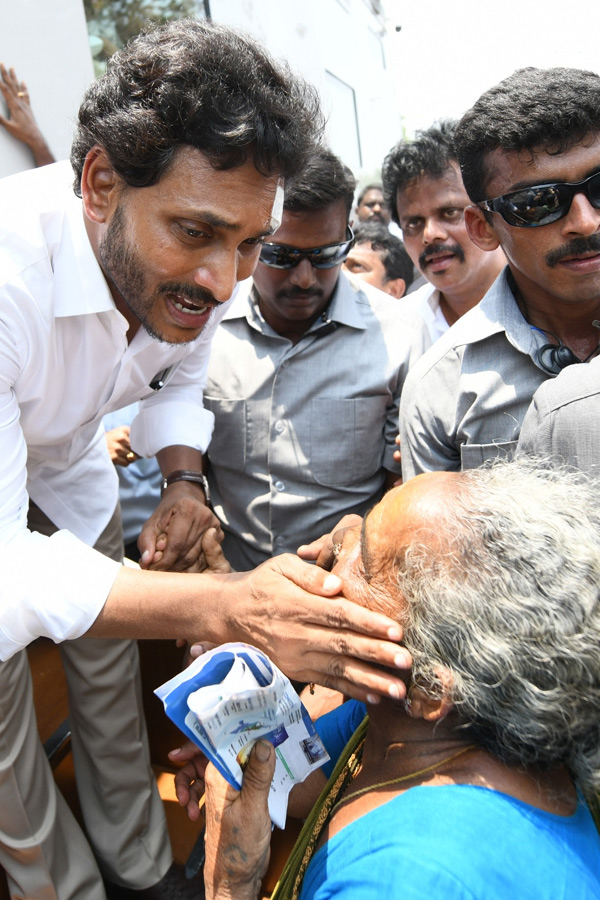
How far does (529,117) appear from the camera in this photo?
2281mm

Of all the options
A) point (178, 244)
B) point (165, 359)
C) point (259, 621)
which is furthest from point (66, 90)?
point (259, 621)

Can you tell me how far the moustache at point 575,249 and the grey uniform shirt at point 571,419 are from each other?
0.77m

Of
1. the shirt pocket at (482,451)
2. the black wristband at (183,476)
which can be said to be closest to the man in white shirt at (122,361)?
the black wristband at (183,476)

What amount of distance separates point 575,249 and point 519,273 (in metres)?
A: 0.28

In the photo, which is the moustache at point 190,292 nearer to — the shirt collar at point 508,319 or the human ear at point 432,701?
the shirt collar at point 508,319

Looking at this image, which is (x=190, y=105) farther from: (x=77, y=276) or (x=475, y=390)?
(x=475, y=390)

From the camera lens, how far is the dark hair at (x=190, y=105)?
1.92 metres

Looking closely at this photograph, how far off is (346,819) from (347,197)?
262 centimetres

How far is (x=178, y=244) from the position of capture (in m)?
1.98

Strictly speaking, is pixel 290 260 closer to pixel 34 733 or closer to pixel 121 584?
pixel 121 584

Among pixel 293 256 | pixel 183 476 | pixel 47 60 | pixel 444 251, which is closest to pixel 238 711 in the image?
pixel 183 476

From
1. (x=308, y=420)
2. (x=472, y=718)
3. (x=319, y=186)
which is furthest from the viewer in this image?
(x=308, y=420)

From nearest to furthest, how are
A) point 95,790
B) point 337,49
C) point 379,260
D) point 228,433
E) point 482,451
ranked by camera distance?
1. point 482,451
2. point 95,790
3. point 228,433
4. point 379,260
5. point 337,49

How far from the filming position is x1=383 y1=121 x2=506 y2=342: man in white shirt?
3.62 metres
